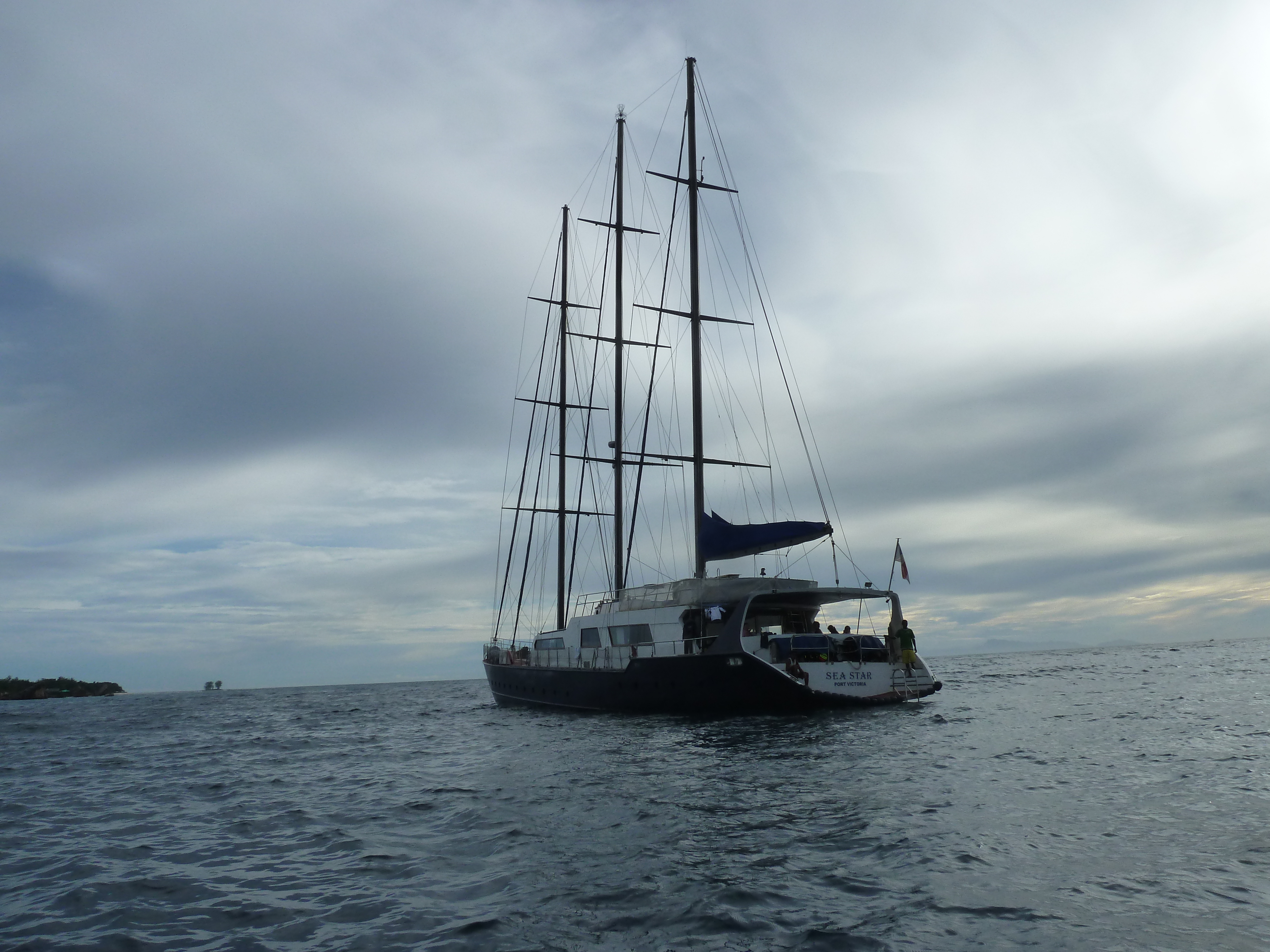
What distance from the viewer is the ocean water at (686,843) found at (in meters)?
7.14

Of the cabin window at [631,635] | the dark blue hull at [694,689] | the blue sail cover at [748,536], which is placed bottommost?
the dark blue hull at [694,689]

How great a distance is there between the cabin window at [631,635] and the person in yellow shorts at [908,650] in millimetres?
8733

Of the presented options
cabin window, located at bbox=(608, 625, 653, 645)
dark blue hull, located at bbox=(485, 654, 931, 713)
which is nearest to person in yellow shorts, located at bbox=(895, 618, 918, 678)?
dark blue hull, located at bbox=(485, 654, 931, 713)

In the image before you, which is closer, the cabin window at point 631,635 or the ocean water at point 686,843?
the ocean water at point 686,843

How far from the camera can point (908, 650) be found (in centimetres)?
2667

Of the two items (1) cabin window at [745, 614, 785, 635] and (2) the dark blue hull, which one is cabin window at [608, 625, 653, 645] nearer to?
(2) the dark blue hull

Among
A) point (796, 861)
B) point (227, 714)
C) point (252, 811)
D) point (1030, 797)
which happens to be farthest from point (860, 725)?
point (227, 714)

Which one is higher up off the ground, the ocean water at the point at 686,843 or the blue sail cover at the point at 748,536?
the blue sail cover at the point at 748,536

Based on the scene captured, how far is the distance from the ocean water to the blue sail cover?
6.15m

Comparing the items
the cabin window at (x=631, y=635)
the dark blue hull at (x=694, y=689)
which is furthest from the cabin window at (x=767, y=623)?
the cabin window at (x=631, y=635)

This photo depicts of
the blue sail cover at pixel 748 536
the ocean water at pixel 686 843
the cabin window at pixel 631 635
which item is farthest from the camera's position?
the cabin window at pixel 631 635

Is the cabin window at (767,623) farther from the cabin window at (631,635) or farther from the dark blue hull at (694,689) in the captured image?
the cabin window at (631,635)

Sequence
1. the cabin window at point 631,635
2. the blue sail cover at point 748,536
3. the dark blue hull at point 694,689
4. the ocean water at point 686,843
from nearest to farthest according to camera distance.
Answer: the ocean water at point 686,843
the dark blue hull at point 694,689
the blue sail cover at point 748,536
the cabin window at point 631,635

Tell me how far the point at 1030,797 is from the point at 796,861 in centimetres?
505
